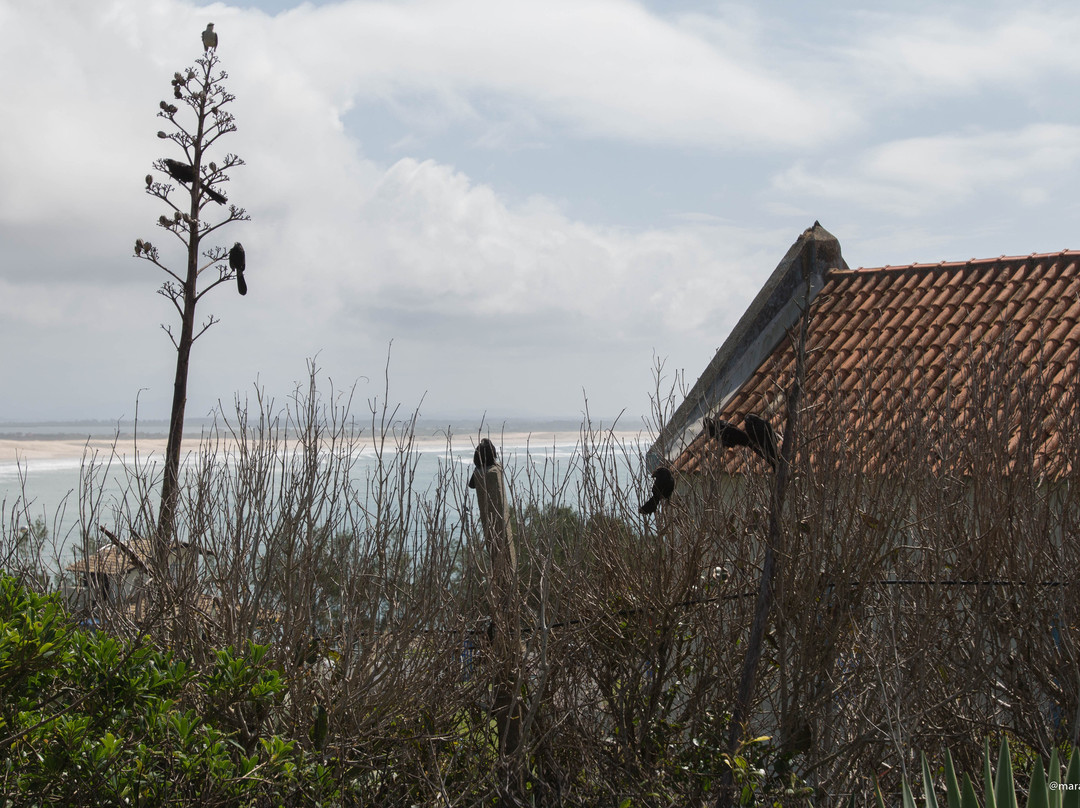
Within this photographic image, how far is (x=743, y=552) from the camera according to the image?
17.0ft

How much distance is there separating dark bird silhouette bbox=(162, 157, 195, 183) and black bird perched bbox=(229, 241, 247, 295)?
86 cm

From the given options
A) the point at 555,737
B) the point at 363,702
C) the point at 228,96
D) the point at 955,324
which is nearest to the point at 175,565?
the point at 363,702

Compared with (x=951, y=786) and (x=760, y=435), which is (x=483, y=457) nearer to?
(x=760, y=435)

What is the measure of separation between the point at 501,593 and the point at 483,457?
751 millimetres

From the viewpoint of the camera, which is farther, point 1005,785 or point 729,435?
point 729,435

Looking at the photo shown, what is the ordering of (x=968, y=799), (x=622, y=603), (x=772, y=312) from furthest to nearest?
(x=772, y=312) < (x=622, y=603) < (x=968, y=799)

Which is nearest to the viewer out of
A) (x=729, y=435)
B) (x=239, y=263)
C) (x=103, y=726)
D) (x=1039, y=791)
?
(x=1039, y=791)

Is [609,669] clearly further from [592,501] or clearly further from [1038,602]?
[1038,602]

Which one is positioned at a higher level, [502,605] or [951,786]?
[502,605]

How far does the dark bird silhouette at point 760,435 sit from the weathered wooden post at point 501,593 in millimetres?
1417

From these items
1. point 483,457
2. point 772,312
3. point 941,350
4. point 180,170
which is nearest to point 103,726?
point 483,457

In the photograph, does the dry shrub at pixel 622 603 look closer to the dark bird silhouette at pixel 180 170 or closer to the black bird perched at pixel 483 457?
the black bird perched at pixel 483 457

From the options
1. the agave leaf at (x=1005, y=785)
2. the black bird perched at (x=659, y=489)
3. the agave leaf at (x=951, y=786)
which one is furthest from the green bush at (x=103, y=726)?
the agave leaf at (x=1005, y=785)

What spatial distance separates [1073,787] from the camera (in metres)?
3.24
